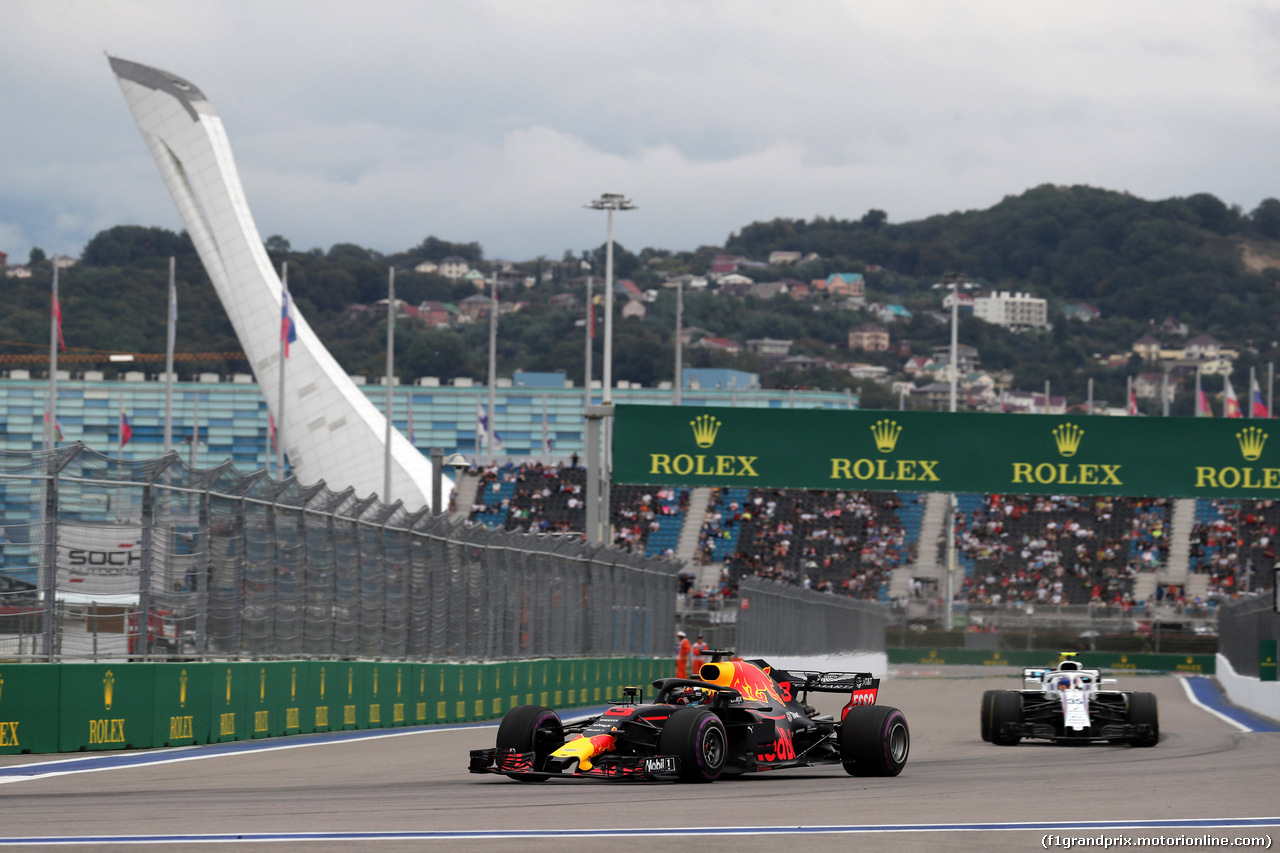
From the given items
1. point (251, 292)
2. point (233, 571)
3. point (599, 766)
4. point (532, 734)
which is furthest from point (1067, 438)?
point (251, 292)

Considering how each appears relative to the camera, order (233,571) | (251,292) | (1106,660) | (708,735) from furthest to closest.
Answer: (251,292) → (1106,660) → (233,571) → (708,735)

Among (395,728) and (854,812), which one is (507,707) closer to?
(395,728)

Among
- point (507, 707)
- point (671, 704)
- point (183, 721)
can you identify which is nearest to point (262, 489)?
point (183, 721)

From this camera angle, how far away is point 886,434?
37531mm

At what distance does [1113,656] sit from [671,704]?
4088cm

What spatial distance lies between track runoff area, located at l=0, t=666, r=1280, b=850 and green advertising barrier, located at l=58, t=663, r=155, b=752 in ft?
0.95

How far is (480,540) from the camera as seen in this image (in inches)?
877

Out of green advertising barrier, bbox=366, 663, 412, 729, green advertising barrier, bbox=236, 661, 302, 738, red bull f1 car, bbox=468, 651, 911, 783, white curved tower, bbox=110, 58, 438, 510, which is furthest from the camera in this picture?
white curved tower, bbox=110, 58, 438, 510

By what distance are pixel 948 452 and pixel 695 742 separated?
86.7ft

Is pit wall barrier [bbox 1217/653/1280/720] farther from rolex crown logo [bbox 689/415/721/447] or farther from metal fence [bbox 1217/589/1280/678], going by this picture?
rolex crown logo [bbox 689/415/721/447]

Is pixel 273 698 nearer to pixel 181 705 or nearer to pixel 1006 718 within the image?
pixel 181 705

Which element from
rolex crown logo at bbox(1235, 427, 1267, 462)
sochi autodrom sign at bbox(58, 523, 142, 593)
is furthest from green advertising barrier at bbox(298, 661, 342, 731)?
rolex crown logo at bbox(1235, 427, 1267, 462)

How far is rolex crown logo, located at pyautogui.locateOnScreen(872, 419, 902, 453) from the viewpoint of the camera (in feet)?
123

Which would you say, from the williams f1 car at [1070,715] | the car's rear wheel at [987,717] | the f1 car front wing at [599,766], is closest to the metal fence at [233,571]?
the f1 car front wing at [599,766]
